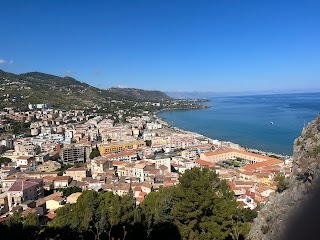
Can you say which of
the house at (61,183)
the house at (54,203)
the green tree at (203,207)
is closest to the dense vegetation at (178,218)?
the green tree at (203,207)

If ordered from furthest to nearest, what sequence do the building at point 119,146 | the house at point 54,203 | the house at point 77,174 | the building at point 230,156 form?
the building at point 119,146 < the building at point 230,156 < the house at point 77,174 < the house at point 54,203

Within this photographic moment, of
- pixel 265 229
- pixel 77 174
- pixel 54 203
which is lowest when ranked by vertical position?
pixel 77 174

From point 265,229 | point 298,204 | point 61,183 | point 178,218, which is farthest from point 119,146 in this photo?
point 178,218

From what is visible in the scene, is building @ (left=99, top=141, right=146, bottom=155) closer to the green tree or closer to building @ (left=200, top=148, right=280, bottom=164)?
building @ (left=200, top=148, right=280, bottom=164)

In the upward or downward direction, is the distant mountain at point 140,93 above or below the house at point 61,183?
above

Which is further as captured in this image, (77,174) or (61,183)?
(77,174)

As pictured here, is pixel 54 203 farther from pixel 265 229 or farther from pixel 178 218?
pixel 265 229

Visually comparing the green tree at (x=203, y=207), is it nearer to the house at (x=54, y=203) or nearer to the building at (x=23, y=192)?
the house at (x=54, y=203)

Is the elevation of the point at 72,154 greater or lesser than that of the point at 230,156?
greater
